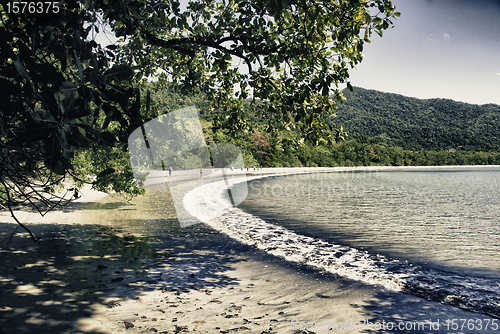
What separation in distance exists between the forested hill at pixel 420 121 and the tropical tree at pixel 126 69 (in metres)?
107

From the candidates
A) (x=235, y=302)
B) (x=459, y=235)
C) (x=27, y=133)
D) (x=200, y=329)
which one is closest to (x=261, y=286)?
(x=235, y=302)

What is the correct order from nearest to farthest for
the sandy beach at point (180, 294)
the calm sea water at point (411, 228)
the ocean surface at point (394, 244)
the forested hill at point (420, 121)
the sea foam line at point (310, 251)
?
the sandy beach at point (180, 294)
the ocean surface at point (394, 244)
the sea foam line at point (310, 251)
the calm sea water at point (411, 228)
the forested hill at point (420, 121)

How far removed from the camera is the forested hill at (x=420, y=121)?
4437 inches

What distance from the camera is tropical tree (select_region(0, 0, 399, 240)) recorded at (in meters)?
2.44

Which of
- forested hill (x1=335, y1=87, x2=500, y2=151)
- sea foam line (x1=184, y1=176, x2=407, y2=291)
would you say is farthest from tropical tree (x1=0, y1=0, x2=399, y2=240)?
forested hill (x1=335, y1=87, x2=500, y2=151)

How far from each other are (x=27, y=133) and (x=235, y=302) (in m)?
3.54

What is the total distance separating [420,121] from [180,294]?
137953 mm

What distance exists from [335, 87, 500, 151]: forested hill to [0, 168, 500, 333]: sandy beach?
108 m

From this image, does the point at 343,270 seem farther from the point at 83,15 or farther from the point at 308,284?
the point at 83,15

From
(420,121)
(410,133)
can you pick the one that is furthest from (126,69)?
(420,121)

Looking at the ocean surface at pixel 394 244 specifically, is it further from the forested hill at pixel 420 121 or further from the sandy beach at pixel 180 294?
the forested hill at pixel 420 121

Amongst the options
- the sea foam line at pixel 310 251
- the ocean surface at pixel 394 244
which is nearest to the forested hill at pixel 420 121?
the ocean surface at pixel 394 244

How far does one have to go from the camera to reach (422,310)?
16.0 feet

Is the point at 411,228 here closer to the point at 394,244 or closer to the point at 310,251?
the point at 394,244
